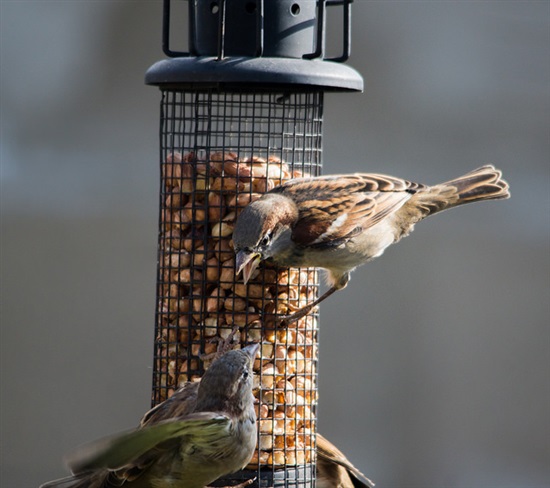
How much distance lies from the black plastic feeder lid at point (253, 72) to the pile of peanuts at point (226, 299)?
56 centimetres

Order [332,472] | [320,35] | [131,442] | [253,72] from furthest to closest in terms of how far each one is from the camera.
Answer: [332,472] < [320,35] < [253,72] < [131,442]

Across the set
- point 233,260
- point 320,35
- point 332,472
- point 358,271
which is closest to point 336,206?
point 233,260

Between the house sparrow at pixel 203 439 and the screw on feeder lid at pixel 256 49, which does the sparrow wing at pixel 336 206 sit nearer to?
the screw on feeder lid at pixel 256 49

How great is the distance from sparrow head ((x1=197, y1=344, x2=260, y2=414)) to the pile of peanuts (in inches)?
14.6

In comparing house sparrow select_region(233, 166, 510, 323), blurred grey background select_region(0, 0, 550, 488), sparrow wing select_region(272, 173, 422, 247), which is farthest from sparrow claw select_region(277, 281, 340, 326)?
blurred grey background select_region(0, 0, 550, 488)

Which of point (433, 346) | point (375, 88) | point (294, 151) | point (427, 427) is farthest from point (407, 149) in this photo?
point (294, 151)

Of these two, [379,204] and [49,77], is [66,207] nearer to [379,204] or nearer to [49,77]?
[49,77]

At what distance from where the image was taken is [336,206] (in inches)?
206

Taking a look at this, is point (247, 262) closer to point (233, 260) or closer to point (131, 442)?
point (233, 260)

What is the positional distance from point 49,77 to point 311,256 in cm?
→ 560

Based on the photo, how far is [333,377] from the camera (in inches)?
384

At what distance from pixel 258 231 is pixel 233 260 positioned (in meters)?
0.51

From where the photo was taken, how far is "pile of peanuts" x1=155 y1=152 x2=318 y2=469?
17.4 feet

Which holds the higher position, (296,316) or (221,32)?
(221,32)
